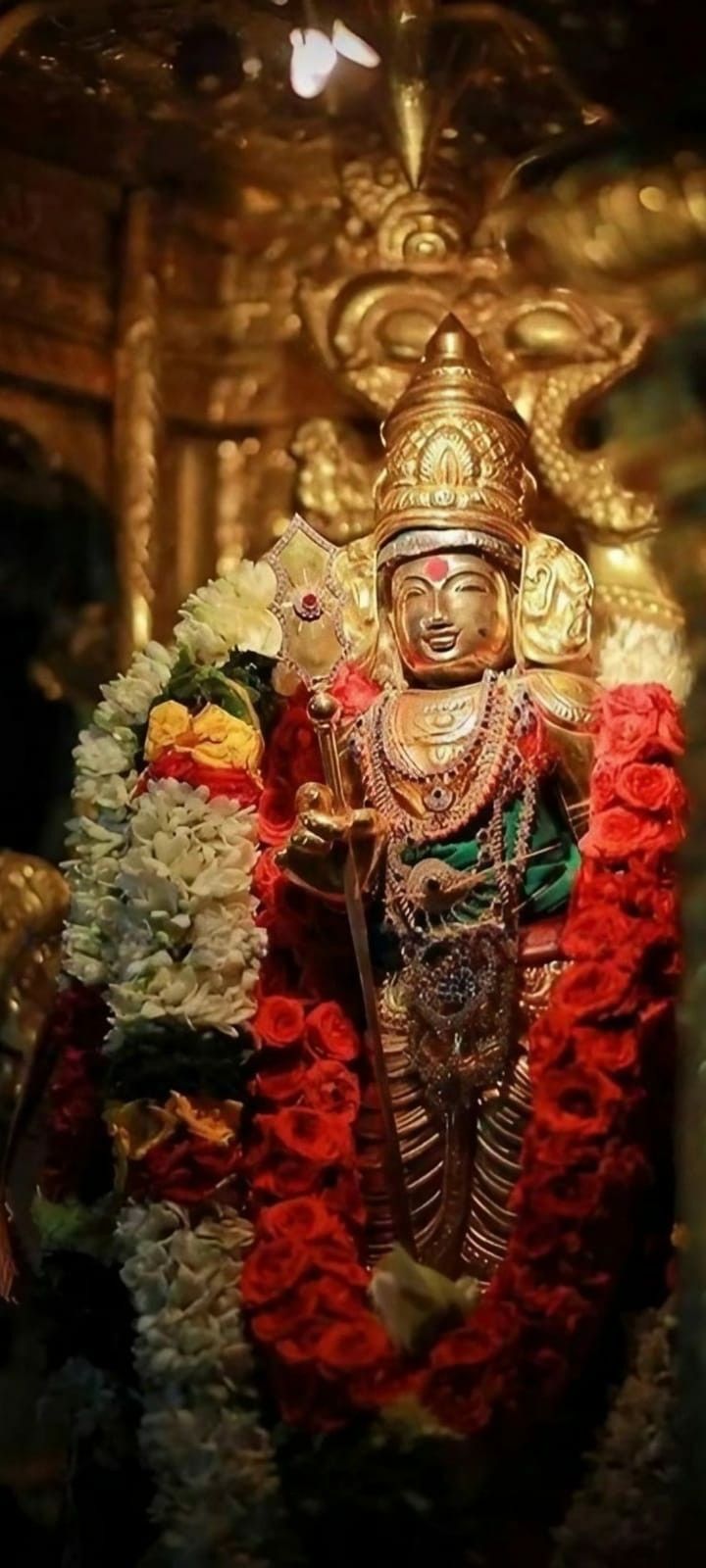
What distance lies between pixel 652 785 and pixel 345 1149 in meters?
0.58

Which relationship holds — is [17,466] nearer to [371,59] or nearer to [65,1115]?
[371,59]

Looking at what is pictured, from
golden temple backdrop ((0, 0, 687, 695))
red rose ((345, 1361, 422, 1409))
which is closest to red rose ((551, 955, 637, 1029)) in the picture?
red rose ((345, 1361, 422, 1409))

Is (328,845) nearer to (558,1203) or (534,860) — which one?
(534,860)

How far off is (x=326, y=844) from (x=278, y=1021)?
0.23 meters

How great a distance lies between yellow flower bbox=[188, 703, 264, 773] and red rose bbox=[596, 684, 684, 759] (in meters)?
0.45

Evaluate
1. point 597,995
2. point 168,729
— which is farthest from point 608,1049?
point 168,729

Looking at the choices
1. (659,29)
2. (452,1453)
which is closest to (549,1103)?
(452,1453)

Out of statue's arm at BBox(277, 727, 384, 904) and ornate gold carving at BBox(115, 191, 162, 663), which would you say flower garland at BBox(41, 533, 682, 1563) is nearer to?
statue's arm at BBox(277, 727, 384, 904)

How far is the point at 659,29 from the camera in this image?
2949 millimetres

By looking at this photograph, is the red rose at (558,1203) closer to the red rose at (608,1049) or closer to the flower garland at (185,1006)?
the red rose at (608,1049)

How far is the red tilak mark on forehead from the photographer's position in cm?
305

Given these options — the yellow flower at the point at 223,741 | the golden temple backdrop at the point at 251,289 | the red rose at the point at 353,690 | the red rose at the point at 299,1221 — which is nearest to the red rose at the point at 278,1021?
the red rose at the point at 299,1221

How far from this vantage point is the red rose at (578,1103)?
103 inches

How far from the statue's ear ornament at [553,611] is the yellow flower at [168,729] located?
18.0 inches
